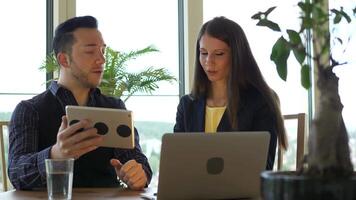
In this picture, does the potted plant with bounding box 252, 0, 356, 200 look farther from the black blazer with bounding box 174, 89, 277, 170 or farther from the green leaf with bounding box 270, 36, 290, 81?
the black blazer with bounding box 174, 89, 277, 170

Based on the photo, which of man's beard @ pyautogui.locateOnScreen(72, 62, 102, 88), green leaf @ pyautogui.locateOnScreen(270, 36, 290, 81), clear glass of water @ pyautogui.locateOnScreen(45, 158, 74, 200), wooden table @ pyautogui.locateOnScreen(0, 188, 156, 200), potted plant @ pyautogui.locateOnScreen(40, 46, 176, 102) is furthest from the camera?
potted plant @ pyautogui.locateOnScreen(40, 46, 176, 102)

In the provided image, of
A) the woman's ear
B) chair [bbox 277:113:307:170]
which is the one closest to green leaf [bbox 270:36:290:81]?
chair [bbox 277:113:307:170]

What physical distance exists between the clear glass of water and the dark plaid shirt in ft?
1.20

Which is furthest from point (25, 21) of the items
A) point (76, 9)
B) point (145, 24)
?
point (145, 24)

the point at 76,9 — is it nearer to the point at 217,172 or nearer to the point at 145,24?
the point at 145,24

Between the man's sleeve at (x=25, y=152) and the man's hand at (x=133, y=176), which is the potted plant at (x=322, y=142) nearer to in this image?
the man's hand at (x=133, y=176)

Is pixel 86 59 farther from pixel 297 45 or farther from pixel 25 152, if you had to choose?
pixel 297 45

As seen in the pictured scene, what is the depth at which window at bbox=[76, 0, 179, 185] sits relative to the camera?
4398 mm

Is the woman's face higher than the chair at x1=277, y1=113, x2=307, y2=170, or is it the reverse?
the woman's face

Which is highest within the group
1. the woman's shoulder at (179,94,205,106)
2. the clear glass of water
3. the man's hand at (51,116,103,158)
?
the woman's shoulder at (179,94,205,106)

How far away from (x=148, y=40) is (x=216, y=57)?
88.3 inches

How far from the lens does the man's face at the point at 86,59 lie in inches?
88.2

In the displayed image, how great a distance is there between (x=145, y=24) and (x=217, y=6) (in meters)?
0.71

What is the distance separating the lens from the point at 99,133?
169 cm
